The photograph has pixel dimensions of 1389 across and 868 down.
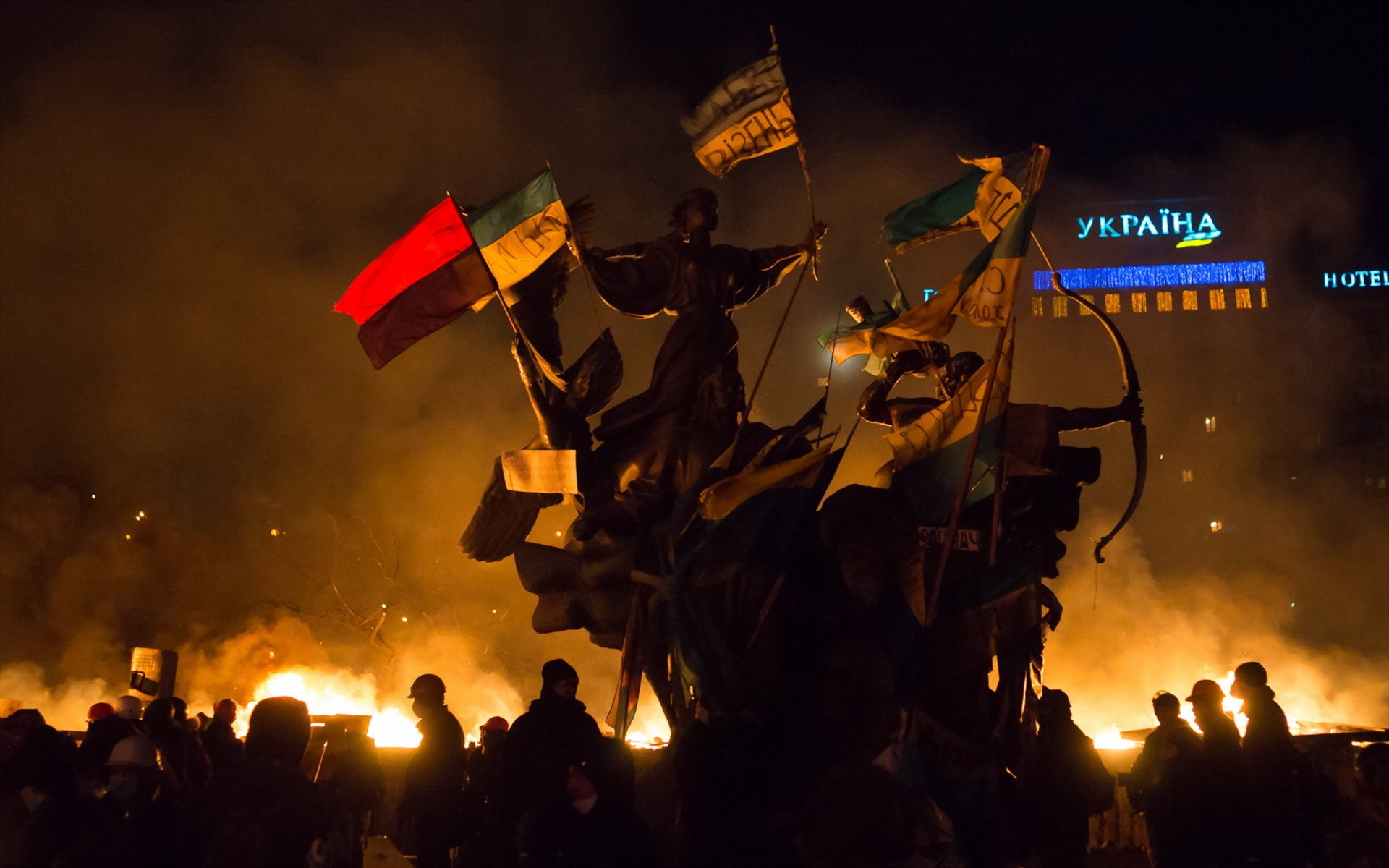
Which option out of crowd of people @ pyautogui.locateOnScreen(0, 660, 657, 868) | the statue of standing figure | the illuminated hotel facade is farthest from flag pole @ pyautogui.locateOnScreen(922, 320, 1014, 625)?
the illuminated hotel facade

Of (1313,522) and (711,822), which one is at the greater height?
(1313,522)

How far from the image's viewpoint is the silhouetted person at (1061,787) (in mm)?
6379

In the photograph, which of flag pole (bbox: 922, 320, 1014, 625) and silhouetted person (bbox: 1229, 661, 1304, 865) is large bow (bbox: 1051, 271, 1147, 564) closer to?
flag pole (bbox: 922, 320, 1014, 625)

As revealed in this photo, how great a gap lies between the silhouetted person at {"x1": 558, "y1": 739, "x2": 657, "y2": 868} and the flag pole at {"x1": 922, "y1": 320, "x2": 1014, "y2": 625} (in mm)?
2845

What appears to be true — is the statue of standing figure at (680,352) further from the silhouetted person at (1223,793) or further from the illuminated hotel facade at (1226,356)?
the illuminated hotel facade at (1226,356)

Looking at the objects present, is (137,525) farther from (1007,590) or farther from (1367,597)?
(1367,597)

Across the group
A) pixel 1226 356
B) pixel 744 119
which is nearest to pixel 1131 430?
pixel 744 119

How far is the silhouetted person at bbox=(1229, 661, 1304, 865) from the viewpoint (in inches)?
205

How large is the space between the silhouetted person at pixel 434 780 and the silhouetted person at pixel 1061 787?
10.0 feet

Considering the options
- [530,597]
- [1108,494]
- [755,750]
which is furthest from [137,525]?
[1108,494]

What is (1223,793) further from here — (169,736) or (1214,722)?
(169,736)

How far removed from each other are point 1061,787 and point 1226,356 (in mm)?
44958

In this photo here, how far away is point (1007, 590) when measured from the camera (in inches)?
273

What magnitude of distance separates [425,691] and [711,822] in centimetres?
196
